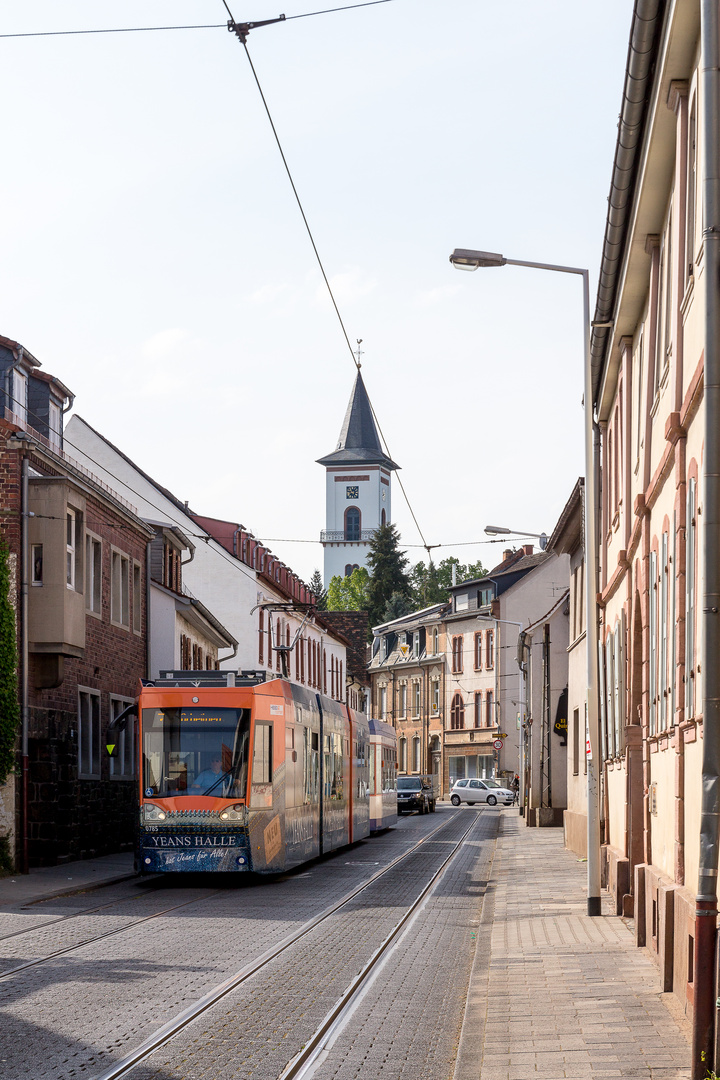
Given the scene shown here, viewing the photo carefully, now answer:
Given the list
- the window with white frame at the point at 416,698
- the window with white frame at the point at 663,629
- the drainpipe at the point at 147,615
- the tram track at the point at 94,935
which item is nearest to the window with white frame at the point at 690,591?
the window with white frame at the point at 663,629

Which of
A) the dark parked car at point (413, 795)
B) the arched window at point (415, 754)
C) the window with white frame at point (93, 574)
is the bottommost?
the arched window at point (415, 754)

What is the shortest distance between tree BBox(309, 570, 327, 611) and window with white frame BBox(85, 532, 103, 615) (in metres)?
118

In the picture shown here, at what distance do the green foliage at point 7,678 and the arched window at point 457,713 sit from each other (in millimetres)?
72158

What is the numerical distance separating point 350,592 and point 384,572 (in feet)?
20.5

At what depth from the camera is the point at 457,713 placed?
96062mm

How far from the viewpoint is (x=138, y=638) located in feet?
115

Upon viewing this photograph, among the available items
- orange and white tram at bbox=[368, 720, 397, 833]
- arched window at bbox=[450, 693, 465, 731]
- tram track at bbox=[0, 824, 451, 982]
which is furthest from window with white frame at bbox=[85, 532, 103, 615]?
arched window at bbox=[450, 693, 465, 731]

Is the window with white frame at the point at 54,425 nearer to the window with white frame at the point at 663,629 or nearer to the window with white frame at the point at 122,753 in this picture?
the window with white frame at the point at 122,753

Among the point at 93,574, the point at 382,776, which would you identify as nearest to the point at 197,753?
the point at 93,574

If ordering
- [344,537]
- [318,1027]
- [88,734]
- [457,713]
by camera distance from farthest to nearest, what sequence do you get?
1. [344,537]
2. [457,713]
3. [88,734]
4. [318,1027]

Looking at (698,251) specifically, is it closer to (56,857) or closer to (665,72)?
(665,72)

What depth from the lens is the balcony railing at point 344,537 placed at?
152625 millimetres

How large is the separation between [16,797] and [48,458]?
6.05m

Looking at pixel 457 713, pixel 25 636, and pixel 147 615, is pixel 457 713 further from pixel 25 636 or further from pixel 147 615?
pixel 25 636
